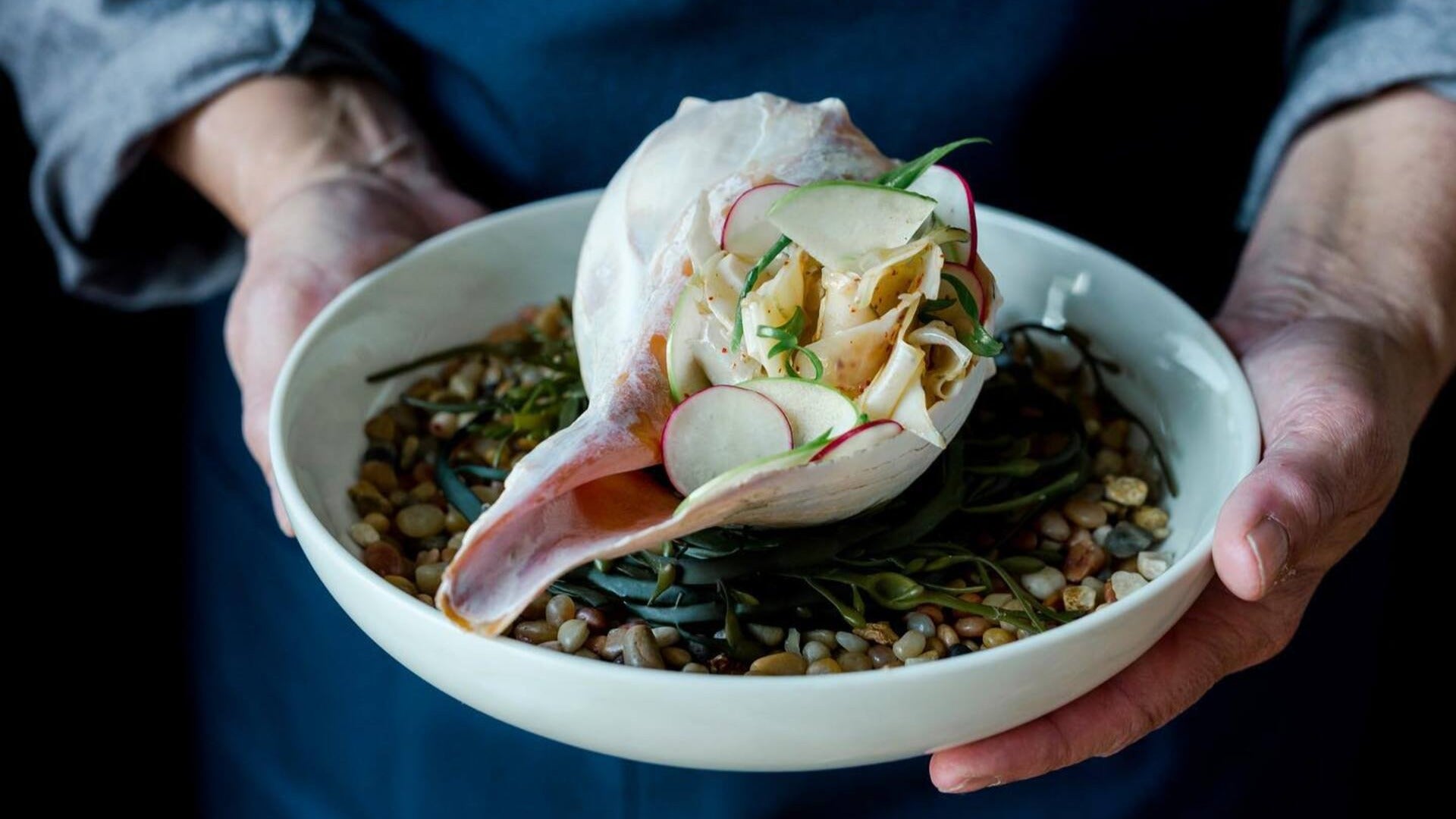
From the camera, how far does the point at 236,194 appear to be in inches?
42.9

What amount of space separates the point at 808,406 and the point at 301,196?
59cm

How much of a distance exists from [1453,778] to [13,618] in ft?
4.79

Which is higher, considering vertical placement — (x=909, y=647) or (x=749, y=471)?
(x=749, y=471)

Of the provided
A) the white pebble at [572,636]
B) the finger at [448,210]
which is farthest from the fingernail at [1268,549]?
the finger at [448,210]

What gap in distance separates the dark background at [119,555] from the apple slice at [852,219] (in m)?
0.81

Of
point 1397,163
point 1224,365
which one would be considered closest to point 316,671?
point 1224,365

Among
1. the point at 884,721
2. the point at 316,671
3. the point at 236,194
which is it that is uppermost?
the point at 884,721

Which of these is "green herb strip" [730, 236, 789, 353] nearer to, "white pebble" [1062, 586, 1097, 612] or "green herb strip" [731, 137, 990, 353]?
"green herb strip" [731, 137, 990, 353]

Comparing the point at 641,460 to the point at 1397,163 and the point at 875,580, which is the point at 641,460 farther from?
the point at 1397,163

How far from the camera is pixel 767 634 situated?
0.65 meters

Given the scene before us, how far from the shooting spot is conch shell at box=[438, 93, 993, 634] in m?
0.55

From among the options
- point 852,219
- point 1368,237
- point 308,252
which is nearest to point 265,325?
point 308,252

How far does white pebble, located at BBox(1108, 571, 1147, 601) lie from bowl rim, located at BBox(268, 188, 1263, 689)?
0.03m

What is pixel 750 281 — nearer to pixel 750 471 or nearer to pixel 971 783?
pixel 750 471
